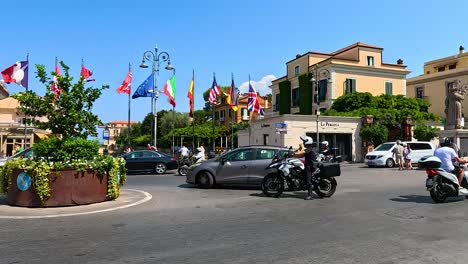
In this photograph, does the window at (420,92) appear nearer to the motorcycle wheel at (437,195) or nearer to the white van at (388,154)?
the white van at (388,154)

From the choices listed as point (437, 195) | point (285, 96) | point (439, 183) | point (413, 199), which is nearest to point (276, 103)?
point (285, 96)

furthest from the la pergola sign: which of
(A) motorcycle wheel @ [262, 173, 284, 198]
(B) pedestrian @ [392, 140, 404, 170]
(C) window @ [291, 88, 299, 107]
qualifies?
(A) motorcycle wheel @ [262, 173, 284, 198]

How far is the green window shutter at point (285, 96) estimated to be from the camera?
Result: 5419 centimetres

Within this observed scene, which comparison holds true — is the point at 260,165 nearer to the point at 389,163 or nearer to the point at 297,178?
the point at 297,178

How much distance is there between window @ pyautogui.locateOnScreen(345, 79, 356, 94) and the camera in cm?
4659

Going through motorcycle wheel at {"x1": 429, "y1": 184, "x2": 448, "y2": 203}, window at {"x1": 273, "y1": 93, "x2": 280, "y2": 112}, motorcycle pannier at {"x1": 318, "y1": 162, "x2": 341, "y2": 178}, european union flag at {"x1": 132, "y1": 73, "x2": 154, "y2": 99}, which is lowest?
motorcycle wheel at {"x1": 429, "y1": 184, "x2": 448, "y2": 203}

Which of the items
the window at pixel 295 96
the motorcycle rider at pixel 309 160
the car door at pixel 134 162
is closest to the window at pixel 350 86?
the window at pixel 295 96

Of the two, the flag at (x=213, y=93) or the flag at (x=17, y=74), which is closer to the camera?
the flag at (x=17, y=74)

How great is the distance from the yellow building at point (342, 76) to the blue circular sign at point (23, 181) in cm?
3740

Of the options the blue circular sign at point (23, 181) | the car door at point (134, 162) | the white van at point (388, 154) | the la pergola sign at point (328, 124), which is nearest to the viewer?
the blue circular sign at point (23, 181)

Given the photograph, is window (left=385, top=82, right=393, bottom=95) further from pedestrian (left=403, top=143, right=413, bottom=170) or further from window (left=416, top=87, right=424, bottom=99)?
pedestrian (left=403, top=143, right=413, bottom=170)

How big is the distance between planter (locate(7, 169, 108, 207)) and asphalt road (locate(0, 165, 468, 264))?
144 centimetres

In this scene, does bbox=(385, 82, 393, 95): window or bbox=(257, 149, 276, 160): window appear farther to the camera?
bbox=(385, 82, 393, 95): window

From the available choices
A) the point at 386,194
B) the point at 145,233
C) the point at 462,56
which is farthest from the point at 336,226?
the point at 462,56
